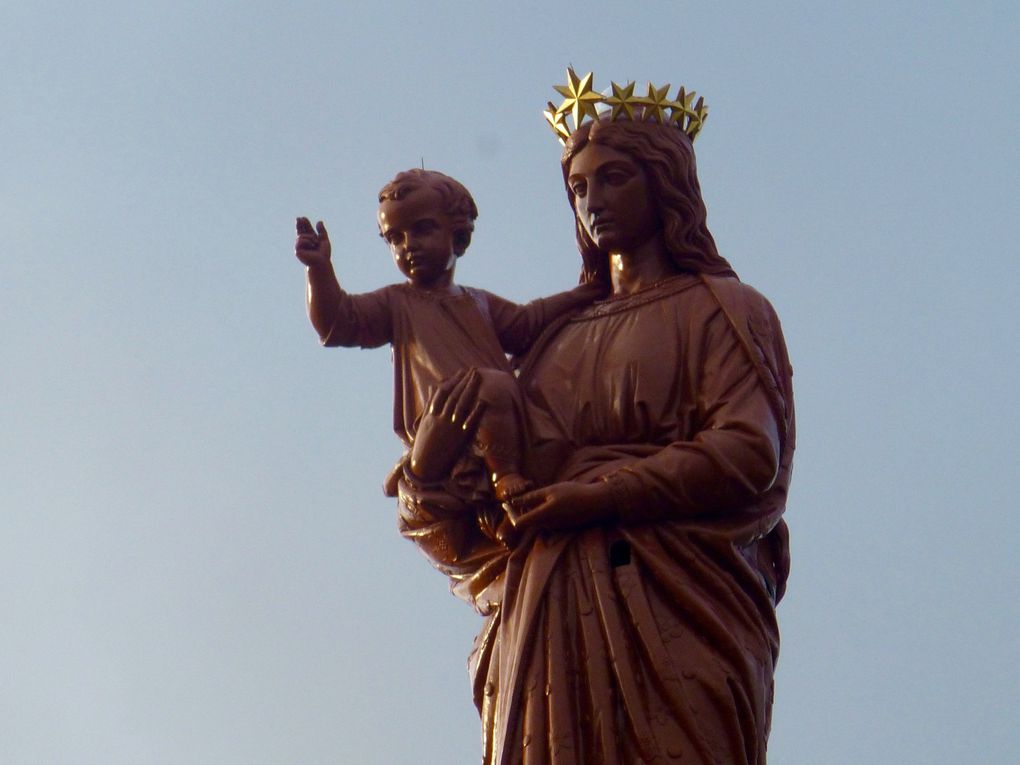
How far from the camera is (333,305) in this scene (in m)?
10.6

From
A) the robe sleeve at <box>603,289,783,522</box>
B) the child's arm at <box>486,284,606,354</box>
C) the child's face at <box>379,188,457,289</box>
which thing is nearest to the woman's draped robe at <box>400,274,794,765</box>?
the robe sleeve at <box>603,289,783,522</box>

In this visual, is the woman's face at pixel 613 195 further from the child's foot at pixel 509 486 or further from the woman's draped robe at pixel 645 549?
the child's foot at pixel 509 486

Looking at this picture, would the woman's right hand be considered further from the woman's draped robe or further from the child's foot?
the child's foot

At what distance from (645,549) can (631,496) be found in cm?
24

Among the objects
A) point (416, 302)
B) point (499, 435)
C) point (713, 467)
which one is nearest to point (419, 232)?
point (416, 302)

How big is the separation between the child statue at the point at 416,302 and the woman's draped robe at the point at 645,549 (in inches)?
15.7

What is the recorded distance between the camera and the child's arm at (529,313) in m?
11.1

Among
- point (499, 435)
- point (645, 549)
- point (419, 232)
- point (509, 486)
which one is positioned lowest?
point (645, 549)

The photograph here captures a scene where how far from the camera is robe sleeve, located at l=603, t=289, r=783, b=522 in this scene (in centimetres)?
984

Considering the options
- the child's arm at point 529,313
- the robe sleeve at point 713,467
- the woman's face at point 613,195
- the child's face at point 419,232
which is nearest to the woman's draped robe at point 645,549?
the robe sleeve at point 713,467

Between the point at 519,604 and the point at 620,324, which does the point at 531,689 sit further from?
the point at 620,324

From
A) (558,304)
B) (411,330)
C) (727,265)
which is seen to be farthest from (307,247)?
(727,265)

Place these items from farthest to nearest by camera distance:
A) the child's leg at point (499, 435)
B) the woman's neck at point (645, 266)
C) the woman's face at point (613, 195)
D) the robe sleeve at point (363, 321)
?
the woman's neck at point (645, 266) → the woman's face at point (613, 195) → the robe sleeve at point (363, 321) → the child's leg at point (499, 435)

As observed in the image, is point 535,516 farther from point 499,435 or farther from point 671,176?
point 671,176
